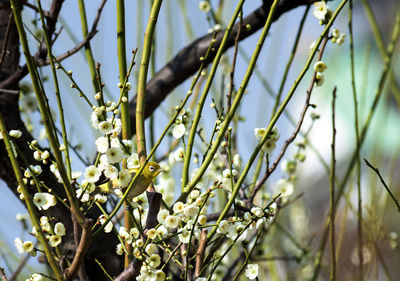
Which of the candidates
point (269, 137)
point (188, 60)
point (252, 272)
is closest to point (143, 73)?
point (269, 137)

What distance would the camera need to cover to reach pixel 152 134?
112cm

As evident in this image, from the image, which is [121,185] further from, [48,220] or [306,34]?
[306,34]

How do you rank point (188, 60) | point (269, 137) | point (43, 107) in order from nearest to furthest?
point (43, 107), point (269, 137), point (188, 60)

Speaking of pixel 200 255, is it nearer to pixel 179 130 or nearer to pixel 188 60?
pixel 179 130

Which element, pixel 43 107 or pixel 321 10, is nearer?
pixel 43 107

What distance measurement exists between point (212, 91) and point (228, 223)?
611 millimetres

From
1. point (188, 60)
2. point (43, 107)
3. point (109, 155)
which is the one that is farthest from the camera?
point (188, 60)

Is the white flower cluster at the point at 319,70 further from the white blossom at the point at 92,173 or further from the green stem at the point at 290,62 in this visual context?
the white blossom at the point at 92,173

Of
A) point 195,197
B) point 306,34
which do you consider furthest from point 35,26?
point 306,34

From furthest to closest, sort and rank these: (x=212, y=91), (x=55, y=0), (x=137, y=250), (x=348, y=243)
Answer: (x=348, y=243)
(x=212, y=91)
(x=55, y=0)
(x=137, y=250)

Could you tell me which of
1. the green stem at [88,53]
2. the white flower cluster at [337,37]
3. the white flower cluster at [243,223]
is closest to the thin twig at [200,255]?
the white flower cluster at [243,223]

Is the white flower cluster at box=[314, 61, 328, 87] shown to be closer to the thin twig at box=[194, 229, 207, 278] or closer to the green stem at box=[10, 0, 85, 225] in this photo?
the thin twig at box=[194, 229, 207, 278]

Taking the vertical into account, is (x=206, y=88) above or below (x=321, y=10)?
below

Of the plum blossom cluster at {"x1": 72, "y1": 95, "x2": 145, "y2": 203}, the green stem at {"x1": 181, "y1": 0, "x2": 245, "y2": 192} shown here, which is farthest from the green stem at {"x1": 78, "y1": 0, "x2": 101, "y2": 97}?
the green stem at {"x1": 181, "y1": 0, "x2": 245, "y2": 192}
